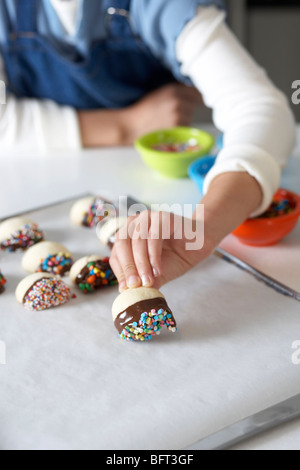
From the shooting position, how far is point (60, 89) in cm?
135

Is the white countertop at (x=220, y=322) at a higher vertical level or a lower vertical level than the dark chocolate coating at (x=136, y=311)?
lower

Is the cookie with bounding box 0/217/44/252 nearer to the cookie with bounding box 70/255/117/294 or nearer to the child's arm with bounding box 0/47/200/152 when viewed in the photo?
the cookie with bounding box 70/255/117/294

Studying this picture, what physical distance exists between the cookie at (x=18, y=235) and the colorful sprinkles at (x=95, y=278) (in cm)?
14

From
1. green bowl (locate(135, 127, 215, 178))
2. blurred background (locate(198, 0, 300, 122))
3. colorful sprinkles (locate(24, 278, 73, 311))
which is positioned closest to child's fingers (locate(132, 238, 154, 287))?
colorful sprinkles (locate(24, 278, 73, 311))

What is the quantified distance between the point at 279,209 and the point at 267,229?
2.4 inches

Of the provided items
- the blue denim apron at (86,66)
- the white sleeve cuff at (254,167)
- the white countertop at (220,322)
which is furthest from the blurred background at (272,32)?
the white sleeve cuff at (254,167)

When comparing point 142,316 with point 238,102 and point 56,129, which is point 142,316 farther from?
point 56,129

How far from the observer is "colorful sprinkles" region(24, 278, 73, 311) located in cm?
78

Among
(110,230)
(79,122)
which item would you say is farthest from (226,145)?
(79,122)

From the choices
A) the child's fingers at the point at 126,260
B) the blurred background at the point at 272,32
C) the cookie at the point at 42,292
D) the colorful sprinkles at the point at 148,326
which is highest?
the child's fingers at the point at 126,260

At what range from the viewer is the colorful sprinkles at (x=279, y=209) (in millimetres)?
918

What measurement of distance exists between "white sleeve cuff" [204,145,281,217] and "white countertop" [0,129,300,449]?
89 millimetres

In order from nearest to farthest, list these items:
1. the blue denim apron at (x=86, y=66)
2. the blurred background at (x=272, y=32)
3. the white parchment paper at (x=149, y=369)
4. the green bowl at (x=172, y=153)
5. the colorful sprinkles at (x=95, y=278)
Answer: the white parchment paper at (x=149, y=369), the colorful sprinkles at (x=95, y=278), the green bowl at (x=172, y=153), the blue denim apron at (x=86, y=66), the blurred background at (x=272, y=32)

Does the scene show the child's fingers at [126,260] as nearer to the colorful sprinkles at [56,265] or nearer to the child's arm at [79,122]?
the colorful sprinkles at [56,265]
